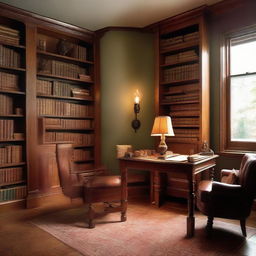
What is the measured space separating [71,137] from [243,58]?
2864 millimetres

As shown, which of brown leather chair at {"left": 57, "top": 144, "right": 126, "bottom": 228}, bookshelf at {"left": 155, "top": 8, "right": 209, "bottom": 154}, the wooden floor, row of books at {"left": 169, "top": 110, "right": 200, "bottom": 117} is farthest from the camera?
row of books at {"left": 169, "top": 110, "right": 200, "bottom": 117}

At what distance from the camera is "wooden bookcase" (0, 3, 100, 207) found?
350cm

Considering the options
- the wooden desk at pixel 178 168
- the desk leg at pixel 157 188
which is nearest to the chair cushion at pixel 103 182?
the wooden desk at pixel 178 168

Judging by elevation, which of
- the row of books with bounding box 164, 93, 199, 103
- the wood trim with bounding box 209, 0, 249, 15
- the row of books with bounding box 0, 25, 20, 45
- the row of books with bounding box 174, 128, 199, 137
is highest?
the wood trim with bounding box 209, 0, 249, 15

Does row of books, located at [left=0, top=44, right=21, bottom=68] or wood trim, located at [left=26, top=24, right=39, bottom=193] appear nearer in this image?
row of books, located at [left=0, top=44, right=21, bottom=68]

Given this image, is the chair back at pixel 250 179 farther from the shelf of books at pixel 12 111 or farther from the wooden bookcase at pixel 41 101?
the shelf of books at pixel 12 111

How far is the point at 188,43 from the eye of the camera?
3.71 meters

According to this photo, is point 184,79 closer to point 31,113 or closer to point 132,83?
point 132,83

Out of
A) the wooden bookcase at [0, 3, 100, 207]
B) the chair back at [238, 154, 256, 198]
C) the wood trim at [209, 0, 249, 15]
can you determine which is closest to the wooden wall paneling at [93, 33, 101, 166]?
the wooden bookcase at [0, 3, 100, 207]

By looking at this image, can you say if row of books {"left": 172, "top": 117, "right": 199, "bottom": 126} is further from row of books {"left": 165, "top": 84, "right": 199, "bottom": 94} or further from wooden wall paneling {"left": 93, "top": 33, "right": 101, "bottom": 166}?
wooden wall paneling {"left": 93, "top": 33, "right": 101, "bottom": 166}

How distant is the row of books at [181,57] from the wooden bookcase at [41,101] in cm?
128

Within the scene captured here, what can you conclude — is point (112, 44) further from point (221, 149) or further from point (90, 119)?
point (221, 149)

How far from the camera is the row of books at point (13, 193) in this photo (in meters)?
3.39

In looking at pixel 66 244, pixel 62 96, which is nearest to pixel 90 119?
pixel 62 96
